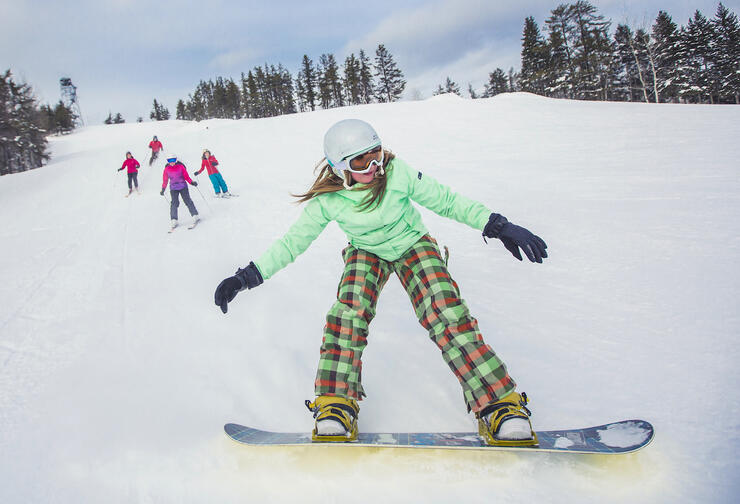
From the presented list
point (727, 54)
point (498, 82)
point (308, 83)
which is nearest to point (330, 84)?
point (308, 83)

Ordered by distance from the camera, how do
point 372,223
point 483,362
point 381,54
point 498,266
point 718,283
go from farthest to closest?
point 381,54
point 498,266
point 718,283
point 372,223
point 483,362

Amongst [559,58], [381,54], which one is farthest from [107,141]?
[559,58]

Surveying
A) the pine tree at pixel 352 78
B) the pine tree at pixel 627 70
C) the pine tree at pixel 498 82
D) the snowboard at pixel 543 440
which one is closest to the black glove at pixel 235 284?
the snowboard at pixel 543 440

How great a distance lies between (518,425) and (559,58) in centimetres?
4852

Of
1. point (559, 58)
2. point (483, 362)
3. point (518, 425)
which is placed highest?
point (559, 58)

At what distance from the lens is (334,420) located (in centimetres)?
177

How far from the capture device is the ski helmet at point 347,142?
1.99 metres

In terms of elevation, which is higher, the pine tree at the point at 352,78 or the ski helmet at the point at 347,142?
the pine tree at the point at 352,78

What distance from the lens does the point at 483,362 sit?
5.72 feet

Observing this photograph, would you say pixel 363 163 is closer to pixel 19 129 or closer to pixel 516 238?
pixel 516 238

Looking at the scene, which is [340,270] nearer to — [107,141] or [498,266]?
[498,266]

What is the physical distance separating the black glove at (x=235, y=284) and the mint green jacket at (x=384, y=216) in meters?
0.05

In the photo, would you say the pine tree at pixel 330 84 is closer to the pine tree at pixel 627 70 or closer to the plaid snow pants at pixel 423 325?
the pine tree at pixel 627 70

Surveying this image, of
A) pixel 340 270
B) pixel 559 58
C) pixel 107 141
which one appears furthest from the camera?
pixel 107 141
